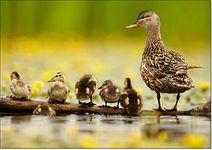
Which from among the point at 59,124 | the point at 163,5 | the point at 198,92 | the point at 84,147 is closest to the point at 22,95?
the point at 59,124

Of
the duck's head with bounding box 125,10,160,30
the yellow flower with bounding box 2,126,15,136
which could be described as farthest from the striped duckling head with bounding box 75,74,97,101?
the yellow flower with bounding box 2,126,15,136

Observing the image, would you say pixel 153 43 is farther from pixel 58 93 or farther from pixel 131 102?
pixel 58 93

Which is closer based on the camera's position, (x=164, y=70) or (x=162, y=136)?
(x=162, y=136)

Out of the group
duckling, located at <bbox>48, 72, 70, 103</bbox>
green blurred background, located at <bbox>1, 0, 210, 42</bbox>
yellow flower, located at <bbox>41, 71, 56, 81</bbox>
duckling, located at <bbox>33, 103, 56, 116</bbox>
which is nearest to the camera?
duckling, located at <bbox>33, 103, 56, 116</bbox>

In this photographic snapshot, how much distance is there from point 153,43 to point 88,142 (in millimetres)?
2525

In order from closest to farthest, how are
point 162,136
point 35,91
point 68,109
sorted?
point 162,136
point 68,109
point 35,91

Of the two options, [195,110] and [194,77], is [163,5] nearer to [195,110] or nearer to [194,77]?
[194,77]

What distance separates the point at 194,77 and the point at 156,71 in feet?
11.9

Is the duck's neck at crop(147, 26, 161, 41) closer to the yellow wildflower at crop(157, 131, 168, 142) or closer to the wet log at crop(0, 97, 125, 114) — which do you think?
the wet log at crop(0, 97, 125, 114)

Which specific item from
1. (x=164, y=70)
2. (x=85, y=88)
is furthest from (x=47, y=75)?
(x=164, y=70)

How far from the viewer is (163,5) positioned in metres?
17.4

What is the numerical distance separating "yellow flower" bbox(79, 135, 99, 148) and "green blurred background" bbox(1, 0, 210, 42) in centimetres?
1008

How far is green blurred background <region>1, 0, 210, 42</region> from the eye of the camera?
17859mm

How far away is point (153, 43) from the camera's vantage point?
374 inches
